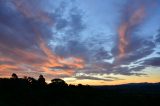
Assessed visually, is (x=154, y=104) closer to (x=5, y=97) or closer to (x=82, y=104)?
(x=82, y=104)

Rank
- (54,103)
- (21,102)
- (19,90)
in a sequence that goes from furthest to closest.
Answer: (19,90)
(54,103)
(21,102)

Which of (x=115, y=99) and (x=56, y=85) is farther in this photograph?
(x=56, y=85)

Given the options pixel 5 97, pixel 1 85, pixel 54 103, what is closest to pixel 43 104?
pixel 54 103

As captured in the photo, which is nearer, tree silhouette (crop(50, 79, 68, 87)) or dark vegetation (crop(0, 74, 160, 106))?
dark vegetation (crop(0, 74, 160, 106))

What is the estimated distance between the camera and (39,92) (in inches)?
5182

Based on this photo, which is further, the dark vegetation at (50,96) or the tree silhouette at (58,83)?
the tree silhouette at (58,83)

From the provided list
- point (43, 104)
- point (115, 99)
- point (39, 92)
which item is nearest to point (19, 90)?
point (39, 92)

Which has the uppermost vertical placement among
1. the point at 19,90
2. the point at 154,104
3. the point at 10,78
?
the point at 10,78

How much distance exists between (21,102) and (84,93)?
44.3 metres

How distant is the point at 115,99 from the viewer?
442 ft

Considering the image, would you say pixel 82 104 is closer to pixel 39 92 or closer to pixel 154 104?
pixel 39 92

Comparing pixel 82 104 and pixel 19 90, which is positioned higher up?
pixel 19 90

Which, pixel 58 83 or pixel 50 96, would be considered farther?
pixel 58 83

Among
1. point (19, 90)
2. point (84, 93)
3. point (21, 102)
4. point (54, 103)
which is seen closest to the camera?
point (21, 102)
